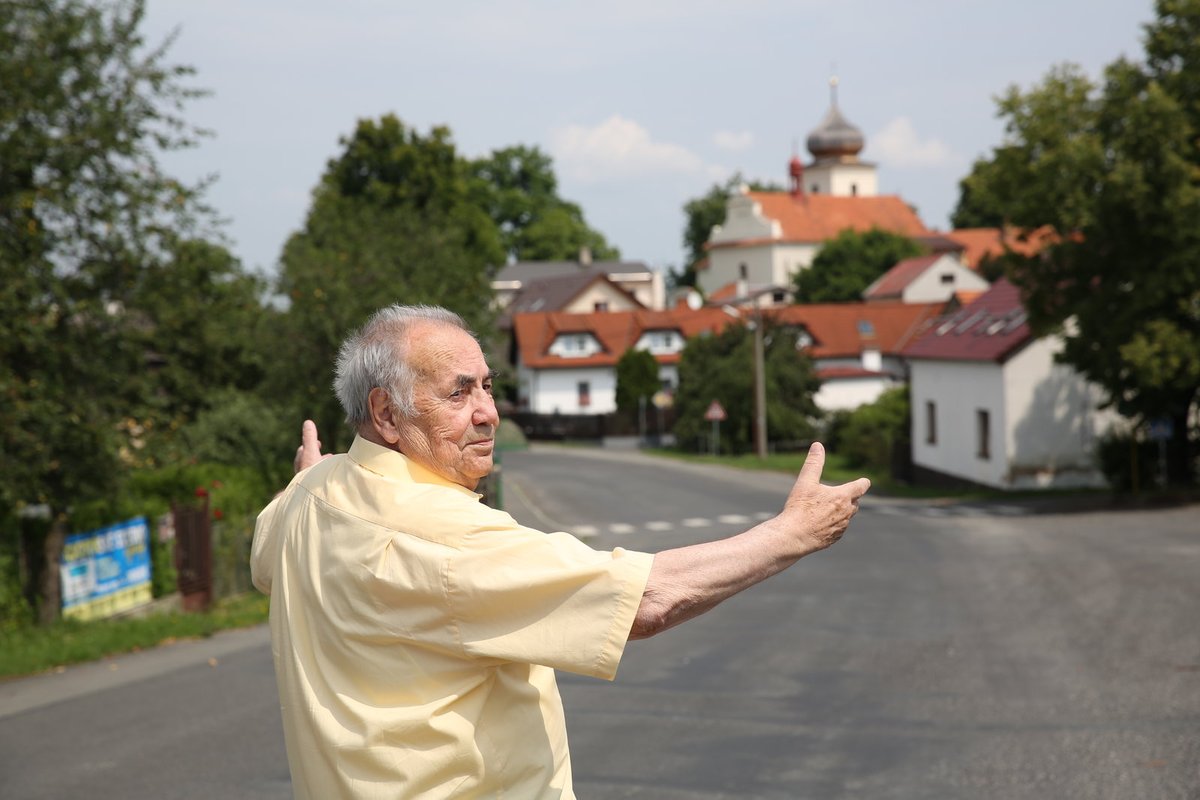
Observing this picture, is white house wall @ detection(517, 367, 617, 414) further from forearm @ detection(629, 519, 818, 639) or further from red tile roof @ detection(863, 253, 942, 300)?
forearm @ detection(629, 519, 818, 639)

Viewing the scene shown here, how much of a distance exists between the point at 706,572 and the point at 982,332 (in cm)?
3958

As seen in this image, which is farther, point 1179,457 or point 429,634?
point 1179,457

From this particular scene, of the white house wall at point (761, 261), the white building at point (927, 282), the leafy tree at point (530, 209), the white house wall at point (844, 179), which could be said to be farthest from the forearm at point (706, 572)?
the white house wall at point (844, 179)

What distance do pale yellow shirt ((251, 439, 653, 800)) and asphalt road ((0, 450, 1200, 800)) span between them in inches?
168

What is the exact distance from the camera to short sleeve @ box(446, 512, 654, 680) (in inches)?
93.8

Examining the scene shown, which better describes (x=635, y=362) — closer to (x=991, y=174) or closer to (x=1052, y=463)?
(x=1052, y=463)

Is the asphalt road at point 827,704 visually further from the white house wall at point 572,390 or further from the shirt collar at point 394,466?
the white house wall at point 572,390

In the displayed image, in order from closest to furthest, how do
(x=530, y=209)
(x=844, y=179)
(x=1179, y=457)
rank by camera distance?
(x=1179, y=457), (x=530, y=209), (x=844, y=179)

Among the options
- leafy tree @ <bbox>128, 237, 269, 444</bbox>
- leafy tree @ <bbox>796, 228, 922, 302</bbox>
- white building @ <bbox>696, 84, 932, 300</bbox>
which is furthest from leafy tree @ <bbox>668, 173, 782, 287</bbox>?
leafy tree @ <bbox>128, 237, 269, 444</bbox>

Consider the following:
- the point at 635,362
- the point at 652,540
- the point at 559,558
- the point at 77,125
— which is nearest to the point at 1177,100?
the point at 652,540

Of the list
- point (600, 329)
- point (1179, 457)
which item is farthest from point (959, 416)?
point (600, 329)

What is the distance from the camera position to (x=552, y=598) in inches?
94.0

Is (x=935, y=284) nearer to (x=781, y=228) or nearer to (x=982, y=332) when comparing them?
(x=781, y=228)

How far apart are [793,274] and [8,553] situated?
8823cm
